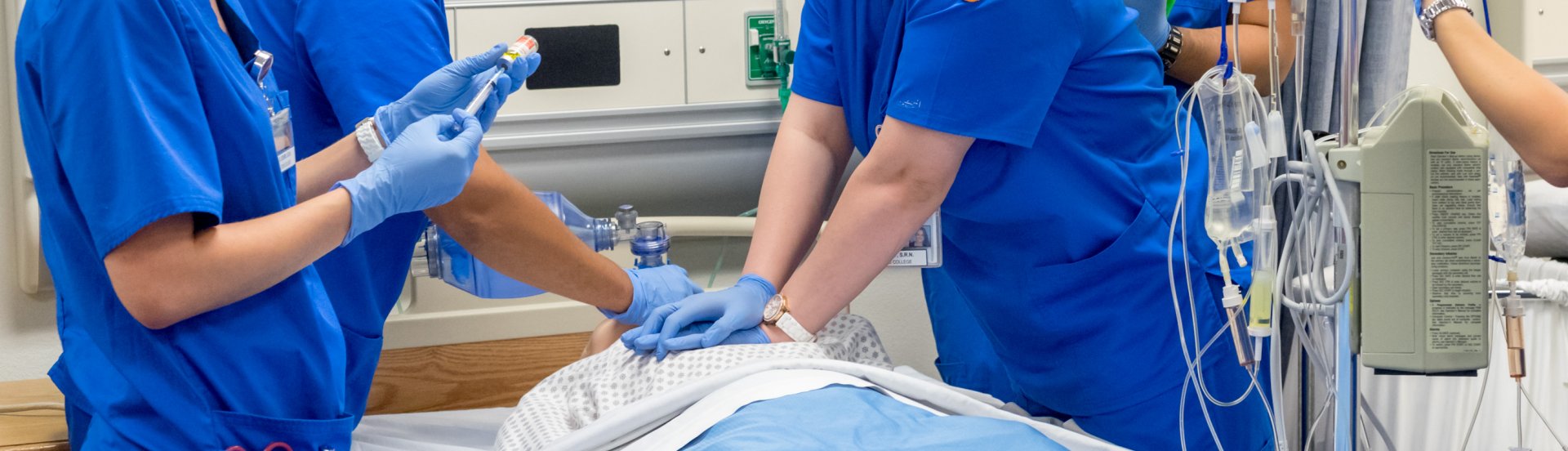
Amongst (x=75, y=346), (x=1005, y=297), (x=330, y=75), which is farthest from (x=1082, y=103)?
(x=75, y=346)

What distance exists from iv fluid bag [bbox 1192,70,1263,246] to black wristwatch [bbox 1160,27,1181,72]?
76 cm

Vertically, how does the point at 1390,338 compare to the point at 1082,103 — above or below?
below

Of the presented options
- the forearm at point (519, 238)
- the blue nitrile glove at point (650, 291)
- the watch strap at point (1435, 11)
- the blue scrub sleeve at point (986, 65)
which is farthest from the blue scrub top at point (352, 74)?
the watch strap at point (1435, 11)

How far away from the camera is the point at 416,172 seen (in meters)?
1.23

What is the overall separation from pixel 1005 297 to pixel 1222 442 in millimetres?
310

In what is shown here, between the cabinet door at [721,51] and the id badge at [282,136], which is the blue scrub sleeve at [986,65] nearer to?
the id badge at [282,136]

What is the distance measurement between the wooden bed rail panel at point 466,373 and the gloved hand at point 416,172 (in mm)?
994

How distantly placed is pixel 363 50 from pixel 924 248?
2.41 ft

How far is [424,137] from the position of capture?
1261 mm

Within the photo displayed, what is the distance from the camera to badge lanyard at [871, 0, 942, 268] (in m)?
1.45

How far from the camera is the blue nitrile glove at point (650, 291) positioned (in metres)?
1.74

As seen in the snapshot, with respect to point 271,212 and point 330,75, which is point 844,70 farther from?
point 271,212

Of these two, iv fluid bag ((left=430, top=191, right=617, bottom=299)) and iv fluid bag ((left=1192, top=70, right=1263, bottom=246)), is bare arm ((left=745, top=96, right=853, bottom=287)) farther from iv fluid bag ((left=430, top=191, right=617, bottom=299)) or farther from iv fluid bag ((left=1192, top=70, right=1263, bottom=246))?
iv fluid bag ((left=1192, top=70, right=1263, bottom=246))

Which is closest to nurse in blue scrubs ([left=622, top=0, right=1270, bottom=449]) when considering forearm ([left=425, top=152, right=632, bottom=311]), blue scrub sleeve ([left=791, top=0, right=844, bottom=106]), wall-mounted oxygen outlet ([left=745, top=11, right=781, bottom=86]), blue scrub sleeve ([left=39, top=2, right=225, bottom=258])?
blue scrub sleeve ([left=791, top=0, right=844, bottom=106])
